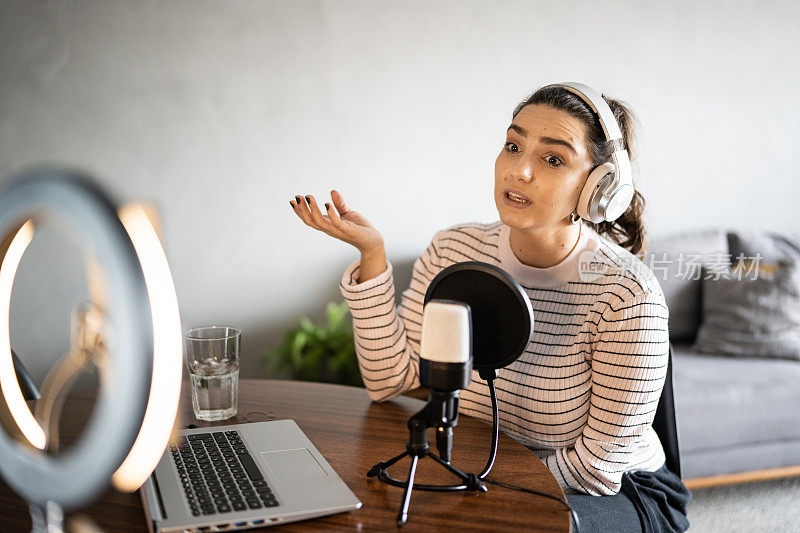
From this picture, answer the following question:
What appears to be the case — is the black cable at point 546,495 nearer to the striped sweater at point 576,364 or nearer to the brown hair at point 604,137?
the striped sweater at point 576,364

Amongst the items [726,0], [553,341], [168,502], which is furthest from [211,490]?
[726,0]

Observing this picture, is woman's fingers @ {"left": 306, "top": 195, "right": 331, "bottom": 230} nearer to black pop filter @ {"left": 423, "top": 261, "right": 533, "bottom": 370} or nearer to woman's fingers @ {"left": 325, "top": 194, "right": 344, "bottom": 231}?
woman's fingers @ {"left": 325, "top": 194, "right": 344, "bottom": 231}

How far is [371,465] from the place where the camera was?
1.12 m

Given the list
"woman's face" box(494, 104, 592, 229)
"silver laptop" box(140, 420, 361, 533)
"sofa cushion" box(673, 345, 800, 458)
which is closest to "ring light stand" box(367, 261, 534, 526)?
"silver laptop" box(140, 420, 361, 533)

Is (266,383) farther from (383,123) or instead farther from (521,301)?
(383,123)

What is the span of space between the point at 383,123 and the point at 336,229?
5.05 ft

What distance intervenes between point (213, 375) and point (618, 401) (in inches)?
28.7

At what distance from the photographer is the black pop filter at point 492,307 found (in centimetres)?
104

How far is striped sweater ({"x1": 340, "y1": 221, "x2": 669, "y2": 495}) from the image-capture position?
130 centimetres

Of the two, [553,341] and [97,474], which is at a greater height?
[97,474]

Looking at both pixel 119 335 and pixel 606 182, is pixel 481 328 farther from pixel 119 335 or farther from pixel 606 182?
pixel 119 335

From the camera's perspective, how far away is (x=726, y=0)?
11.0ft

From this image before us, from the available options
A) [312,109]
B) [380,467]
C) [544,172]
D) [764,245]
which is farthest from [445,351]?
[764,245]

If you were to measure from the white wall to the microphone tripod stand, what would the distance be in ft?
5.41
